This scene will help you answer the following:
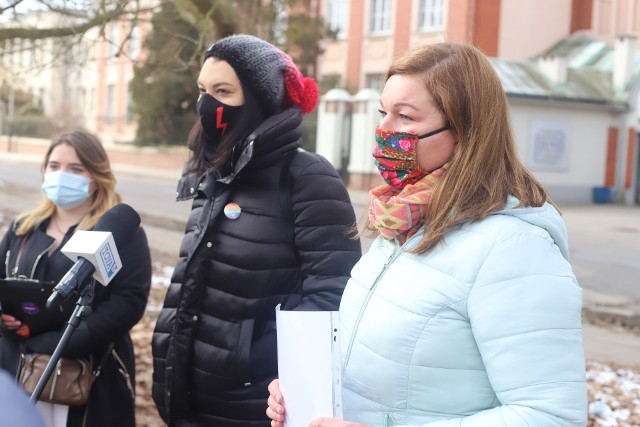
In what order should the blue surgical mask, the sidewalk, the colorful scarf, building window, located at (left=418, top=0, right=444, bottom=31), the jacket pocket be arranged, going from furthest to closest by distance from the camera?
1. building window, located at (left=418, top=0, right=444, bottom=31)
2. the sidewalk
3. the blue surgical mask
4. the jacket pocket
5. the colorful scarf

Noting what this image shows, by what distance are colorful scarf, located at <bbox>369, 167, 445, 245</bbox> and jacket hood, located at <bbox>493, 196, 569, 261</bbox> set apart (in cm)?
20

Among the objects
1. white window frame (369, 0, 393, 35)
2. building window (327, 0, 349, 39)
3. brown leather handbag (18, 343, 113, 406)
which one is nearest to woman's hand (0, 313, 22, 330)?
brown leather handbag (18, 343, 113, 406)

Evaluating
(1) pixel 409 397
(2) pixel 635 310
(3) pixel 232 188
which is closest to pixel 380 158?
(1) pixel 409 397

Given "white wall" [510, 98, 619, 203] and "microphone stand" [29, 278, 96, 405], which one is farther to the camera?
"white wall" [510, 98, 619, 203]

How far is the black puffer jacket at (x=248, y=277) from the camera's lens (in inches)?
118

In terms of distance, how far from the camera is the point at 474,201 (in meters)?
1.98

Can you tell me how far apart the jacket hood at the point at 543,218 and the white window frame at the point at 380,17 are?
105ft

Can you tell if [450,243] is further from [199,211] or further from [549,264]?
[199,211]

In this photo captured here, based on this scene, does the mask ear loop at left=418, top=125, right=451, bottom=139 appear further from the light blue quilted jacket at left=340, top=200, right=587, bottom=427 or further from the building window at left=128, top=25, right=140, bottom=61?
the building window at left=128, top=25, right=140, bottom=61

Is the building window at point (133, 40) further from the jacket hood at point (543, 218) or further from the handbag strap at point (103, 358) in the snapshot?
the jacket hood at point (543, 218)

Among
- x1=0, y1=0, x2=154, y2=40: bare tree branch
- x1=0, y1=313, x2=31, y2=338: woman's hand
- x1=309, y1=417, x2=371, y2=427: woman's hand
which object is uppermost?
x1=0, y1=0, x2=154, y2=40: bare tree branch

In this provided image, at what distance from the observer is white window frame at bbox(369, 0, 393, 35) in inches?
1312

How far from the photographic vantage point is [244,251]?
9.93 feet

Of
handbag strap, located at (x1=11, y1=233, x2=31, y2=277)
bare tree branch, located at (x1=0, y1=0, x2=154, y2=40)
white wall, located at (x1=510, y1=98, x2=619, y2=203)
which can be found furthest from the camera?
white wall, located at (x1=510, y1=98, x2=619, y2=203)
